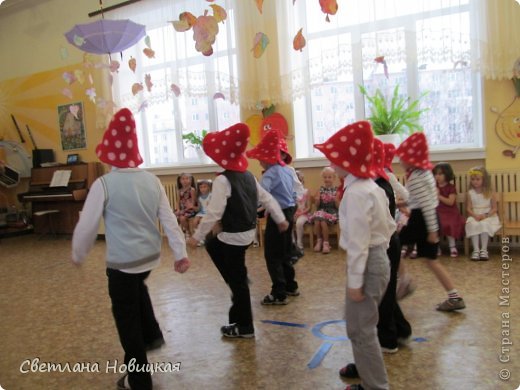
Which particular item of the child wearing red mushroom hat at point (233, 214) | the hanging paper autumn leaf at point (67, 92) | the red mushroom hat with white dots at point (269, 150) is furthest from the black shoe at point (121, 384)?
the hanging paper autumn leaf at point (67, 92)

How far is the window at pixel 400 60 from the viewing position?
4648 millimetres

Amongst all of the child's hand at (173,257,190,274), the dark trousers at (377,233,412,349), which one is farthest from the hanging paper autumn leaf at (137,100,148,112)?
the dark trousers at (377,233,412,349)

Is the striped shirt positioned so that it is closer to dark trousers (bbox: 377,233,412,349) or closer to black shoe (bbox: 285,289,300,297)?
dark trousers (bbox: 377,233,412,349)

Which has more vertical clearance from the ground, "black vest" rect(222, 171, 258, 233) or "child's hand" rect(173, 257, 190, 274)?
"black vest" rect(222, 171, 258, 233)

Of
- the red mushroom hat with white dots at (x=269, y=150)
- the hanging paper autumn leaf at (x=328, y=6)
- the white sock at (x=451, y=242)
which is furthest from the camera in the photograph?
the white sock at (x=451, y=242)

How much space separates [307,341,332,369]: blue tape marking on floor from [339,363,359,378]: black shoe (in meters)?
0.17

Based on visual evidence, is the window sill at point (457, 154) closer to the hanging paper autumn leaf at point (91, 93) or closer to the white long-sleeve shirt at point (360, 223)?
the white long-sleeve shirt at point (360, 223)

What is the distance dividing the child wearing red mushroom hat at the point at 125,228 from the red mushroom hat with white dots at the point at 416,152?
1478mm

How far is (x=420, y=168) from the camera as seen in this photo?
2689mm

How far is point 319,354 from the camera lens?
7.92ft

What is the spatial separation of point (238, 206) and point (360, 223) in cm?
99

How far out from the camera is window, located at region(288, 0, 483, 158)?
183 inches

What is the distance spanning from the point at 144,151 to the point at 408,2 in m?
4.34

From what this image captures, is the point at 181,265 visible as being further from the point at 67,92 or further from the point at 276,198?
the point at 67,92
